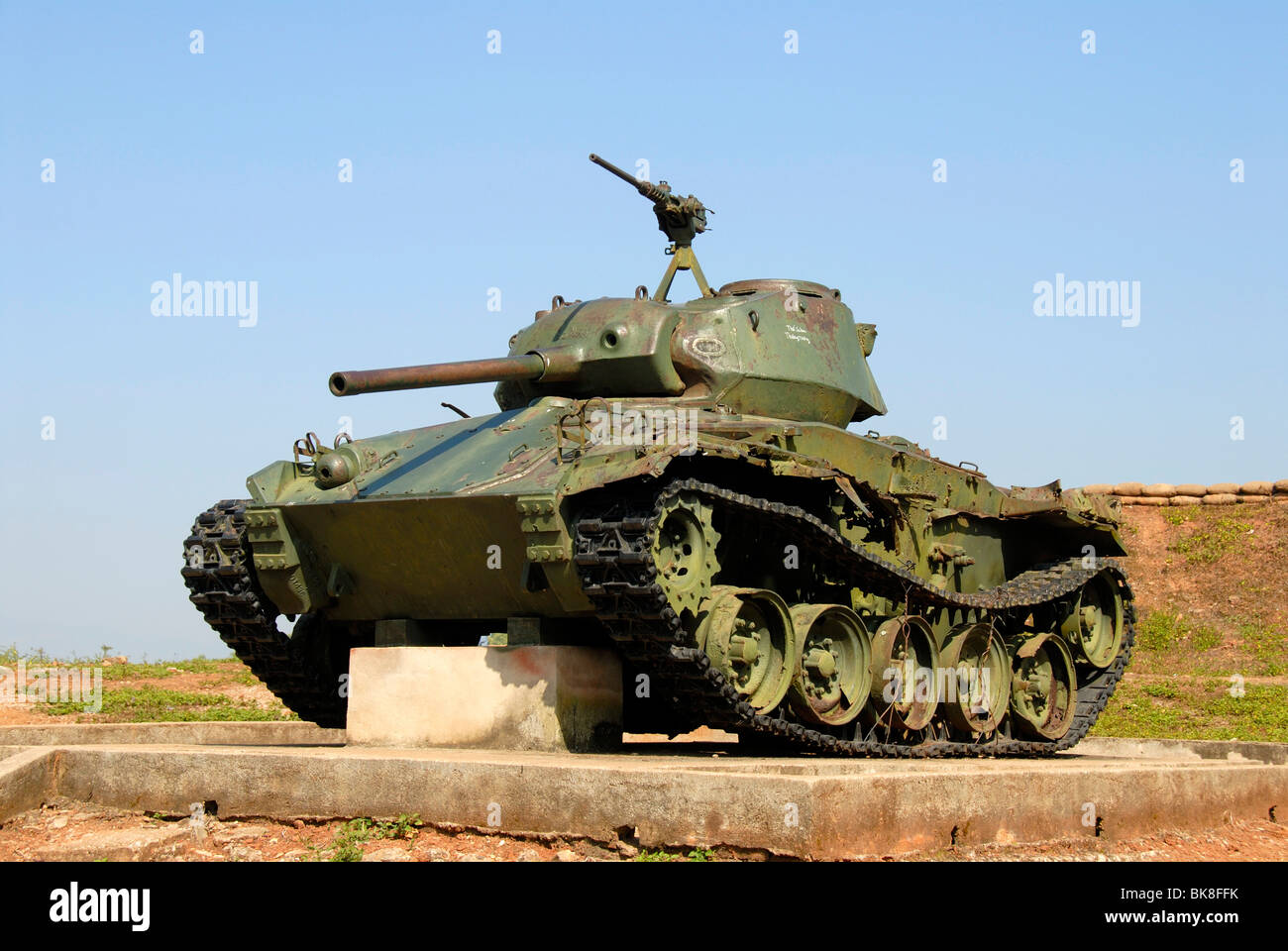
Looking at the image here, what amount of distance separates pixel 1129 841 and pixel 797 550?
13.7ft

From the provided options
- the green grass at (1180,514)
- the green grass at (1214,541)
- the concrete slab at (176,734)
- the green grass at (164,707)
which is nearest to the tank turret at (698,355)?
the concrete slab at (176,734)

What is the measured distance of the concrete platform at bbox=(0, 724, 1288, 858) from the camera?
28.1 feet

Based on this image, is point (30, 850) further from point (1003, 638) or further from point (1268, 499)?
point (1268, 499)

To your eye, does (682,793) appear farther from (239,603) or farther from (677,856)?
(239,603)

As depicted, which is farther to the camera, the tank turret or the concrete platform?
the tank turret

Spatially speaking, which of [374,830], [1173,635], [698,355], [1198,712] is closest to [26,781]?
[374,830]

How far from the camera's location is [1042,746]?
16.3 m

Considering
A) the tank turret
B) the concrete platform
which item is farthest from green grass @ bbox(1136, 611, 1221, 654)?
the concrete platform

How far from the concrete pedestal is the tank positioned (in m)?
0.42

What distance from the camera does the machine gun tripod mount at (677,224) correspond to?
658 inches

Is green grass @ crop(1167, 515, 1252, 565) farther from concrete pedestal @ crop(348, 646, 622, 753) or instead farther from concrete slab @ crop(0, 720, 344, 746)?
concrete pedestal @ crop(348, 646, 622, 753)

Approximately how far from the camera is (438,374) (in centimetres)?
1341

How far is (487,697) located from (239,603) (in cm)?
275

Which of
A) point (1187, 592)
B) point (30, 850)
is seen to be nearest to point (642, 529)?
point (30, 850)
